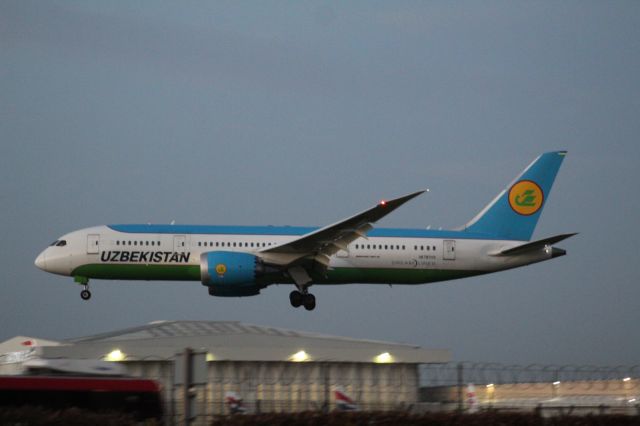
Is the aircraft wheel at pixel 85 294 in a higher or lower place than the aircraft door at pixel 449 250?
lower

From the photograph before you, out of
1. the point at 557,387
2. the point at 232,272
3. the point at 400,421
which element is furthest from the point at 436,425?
the point at 232,272

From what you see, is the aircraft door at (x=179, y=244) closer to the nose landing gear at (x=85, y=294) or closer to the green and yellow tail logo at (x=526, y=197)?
the nose landing gear at (x=85, y=294)

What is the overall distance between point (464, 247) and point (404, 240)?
268 centimetres

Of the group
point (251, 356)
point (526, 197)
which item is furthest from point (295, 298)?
point (526, 197)

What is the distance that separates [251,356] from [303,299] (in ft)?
24.3

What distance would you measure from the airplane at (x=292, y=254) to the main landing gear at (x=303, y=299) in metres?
0.04

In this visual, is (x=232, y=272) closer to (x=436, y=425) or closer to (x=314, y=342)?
(x=314, y=342)

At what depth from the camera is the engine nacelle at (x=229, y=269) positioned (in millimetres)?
39156

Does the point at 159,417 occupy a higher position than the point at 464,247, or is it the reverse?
the point at 464,247

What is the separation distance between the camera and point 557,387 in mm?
25422

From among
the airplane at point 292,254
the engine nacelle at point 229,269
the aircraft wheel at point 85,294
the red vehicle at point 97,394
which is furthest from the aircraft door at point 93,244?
the red vehicle at point 97,394

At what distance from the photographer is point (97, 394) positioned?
20.4 meters

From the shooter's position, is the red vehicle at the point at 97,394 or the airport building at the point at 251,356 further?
the airport building at the point at 251,356

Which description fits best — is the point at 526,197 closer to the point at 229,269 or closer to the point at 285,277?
the point at 285,277
